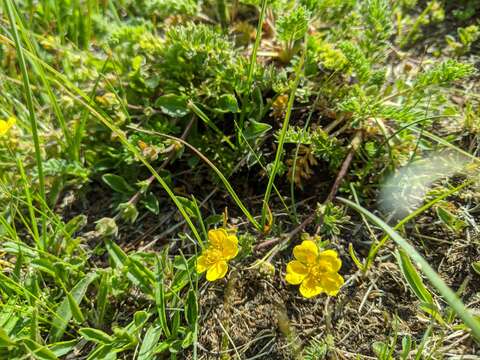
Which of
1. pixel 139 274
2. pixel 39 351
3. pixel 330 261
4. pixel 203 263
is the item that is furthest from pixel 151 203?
pixel 330 261

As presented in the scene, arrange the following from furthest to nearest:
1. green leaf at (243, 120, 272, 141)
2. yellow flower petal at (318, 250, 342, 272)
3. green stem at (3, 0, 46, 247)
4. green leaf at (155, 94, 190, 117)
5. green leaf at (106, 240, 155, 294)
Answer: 1. green leaf at (155, 94, 190, 117)
2. green leaf at (243, 120, 272, 141)
3. green leaf at (106, 240, 155, 294)
4. yellow flower petal at (318, 250, 342, 272)
5. green stem at (3, 0, 46, 247)

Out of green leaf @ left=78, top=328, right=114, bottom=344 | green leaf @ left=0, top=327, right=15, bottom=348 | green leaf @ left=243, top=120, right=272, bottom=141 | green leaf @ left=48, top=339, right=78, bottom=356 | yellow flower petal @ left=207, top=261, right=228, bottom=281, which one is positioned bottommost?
green leaf @ left=48, top=339, right=78, bottom=356

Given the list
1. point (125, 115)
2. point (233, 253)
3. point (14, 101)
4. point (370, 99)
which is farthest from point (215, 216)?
point (14, 101)

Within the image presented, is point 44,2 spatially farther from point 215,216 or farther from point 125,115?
point 215,216

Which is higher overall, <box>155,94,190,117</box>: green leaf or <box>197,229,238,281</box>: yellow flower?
<box>155,94,190,117</box>: green leaf

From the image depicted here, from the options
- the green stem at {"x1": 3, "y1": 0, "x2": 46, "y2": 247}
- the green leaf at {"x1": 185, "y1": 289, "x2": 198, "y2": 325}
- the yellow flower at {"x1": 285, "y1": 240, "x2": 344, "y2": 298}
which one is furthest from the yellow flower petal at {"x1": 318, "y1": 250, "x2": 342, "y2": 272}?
the green stem at {"x1": 3, "y1": 0, "x2": 46, "y2": 247}

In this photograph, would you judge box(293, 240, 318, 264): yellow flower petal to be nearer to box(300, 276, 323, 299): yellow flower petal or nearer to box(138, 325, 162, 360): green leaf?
box(300, 276, 323, 299): yellow flower petal
